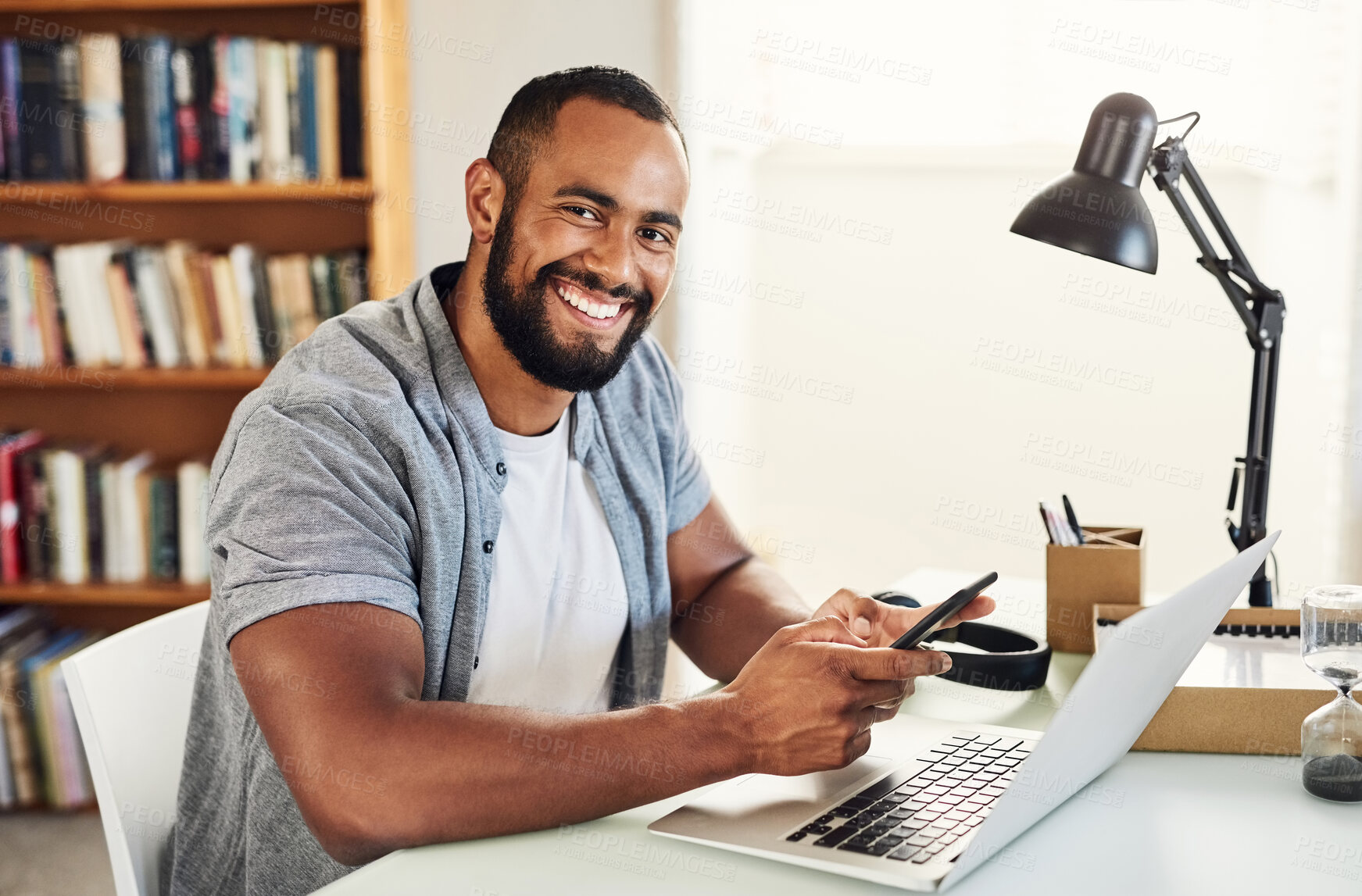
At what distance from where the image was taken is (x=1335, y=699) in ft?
3.23

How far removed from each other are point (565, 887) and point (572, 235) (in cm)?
74

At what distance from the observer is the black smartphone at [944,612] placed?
89 centimetres

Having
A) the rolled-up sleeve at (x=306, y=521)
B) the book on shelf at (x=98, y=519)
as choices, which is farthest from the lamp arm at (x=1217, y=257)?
the book on shelf at (x=98, y=519)

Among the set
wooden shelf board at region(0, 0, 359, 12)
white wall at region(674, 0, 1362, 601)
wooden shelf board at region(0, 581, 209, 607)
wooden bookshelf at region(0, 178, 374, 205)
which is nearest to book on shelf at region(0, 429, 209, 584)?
wooden shelf board at region(0, 581, 209, 607)

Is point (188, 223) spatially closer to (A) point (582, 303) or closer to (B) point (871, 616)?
(A) point (582, 303)

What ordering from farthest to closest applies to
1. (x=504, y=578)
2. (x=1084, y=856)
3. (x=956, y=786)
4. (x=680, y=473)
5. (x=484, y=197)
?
(x=680, y=473)
(x=484, y=197)
(x=504, y=578)
(x=956, y=786)
(x=1084, y=856)

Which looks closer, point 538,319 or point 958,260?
point 538,319

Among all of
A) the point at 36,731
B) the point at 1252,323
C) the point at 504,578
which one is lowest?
the point at 36,731

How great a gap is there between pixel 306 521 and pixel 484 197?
53cm

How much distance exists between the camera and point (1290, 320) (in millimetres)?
2705

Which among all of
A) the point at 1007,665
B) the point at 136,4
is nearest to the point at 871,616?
the point at 1007,665

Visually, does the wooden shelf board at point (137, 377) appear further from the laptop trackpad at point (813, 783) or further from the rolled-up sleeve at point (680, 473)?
the laptop trackpad at point (813, 783)

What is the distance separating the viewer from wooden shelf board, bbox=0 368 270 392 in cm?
235

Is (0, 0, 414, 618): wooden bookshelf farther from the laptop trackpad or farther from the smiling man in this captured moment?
the laptop trackpad
